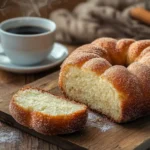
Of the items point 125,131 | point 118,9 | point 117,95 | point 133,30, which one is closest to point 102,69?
point 117,95

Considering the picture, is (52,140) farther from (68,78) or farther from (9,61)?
(9,61)

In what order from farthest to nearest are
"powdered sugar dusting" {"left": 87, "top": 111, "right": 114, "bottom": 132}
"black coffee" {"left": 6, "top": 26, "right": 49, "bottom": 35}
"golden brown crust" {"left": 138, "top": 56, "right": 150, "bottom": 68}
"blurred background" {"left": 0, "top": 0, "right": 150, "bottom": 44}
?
"blurred background" {"left": 0, "top": 0, "right": 150, "bottom": 44} → "black coffee" {"left": 6, "top": 26, "right": 49, "bottom": 35} → "golden brown crust" {"left": 138, "top": 56, "right": 150, "bottom": 68} → "powdered sugar dusting" {"left": 87, "top": 111, "right": 114, "bottom": 132}

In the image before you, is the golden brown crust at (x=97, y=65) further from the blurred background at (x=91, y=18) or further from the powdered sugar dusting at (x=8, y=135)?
the blurred background at (x=91, y=18)

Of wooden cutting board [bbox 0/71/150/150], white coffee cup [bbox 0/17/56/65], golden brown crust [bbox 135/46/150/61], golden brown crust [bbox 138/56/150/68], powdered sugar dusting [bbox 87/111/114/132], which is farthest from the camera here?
white coffee cup [bbox 0/17/56/65]

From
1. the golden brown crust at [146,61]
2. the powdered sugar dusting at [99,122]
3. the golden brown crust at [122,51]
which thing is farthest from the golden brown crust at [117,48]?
the powdered sugar dusting at [99,122]

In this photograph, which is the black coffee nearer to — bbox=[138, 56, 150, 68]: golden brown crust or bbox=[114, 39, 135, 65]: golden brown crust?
bbox=[114, 39, 135, 65]: golden brown crust

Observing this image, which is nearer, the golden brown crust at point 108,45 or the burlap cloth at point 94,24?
the golden brown crust at point 108,45

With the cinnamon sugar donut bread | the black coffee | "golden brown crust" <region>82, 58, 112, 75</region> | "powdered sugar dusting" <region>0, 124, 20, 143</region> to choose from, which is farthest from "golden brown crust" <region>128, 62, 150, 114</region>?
the black coffee
